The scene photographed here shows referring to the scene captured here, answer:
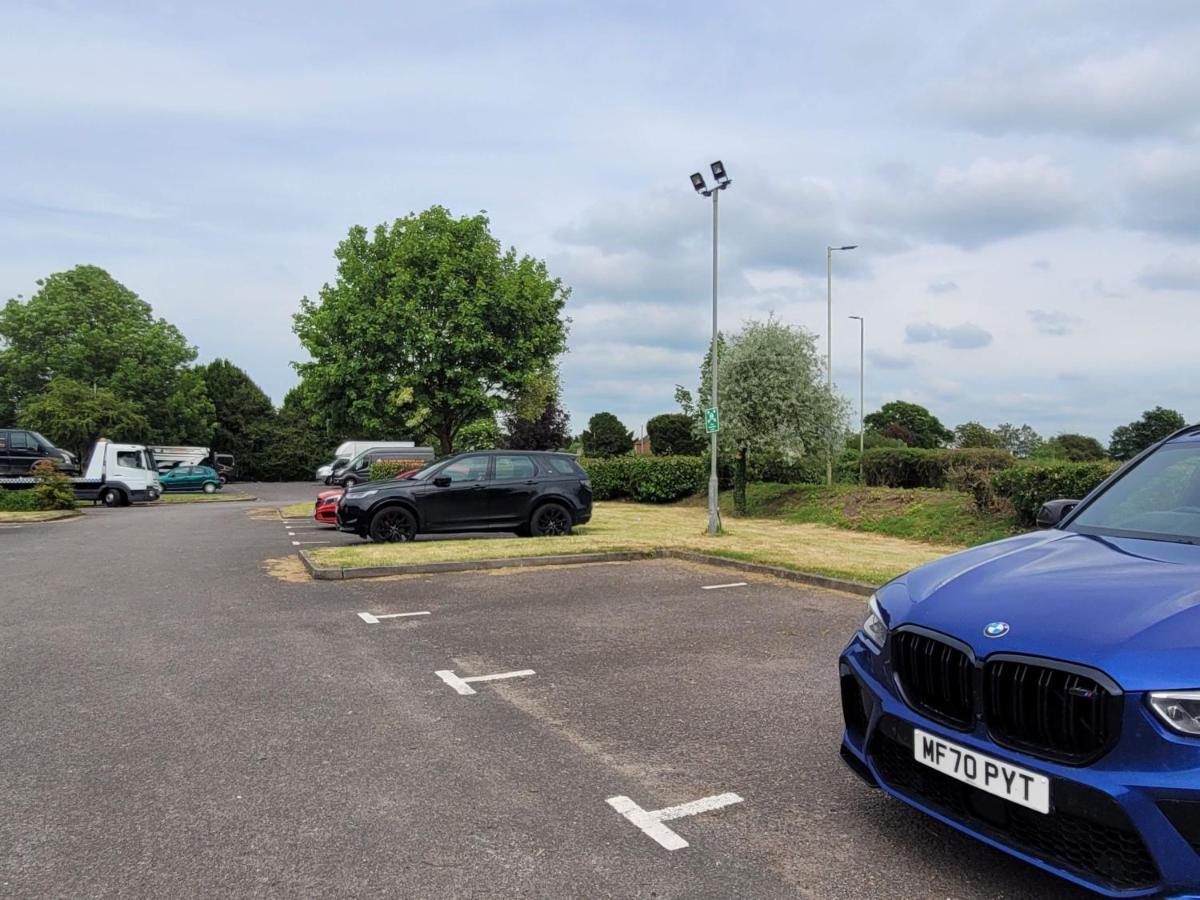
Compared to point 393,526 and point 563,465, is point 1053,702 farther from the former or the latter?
point 563,465

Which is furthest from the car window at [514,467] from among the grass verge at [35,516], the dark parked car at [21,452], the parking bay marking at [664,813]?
the dark parked car at [21,452]

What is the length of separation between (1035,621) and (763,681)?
124 inches

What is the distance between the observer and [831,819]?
360cm

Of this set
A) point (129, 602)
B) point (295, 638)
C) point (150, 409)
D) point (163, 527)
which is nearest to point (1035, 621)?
point (295, 638)

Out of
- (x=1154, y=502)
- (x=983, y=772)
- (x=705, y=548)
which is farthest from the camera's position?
(x=705, y=548)

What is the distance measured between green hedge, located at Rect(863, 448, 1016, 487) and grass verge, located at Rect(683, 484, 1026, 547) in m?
3.63

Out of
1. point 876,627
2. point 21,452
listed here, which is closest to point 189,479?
point 21,452

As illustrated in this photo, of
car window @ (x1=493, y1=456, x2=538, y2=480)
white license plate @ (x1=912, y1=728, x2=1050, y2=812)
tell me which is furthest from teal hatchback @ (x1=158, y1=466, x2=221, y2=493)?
white license plate @ (x1=912, y1=728, x2=1050, y2=812)

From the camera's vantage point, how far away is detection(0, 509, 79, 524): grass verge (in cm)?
2227

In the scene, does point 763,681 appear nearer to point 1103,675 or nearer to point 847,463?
point 1103,675

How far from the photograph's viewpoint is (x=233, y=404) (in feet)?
221

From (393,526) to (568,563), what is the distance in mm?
3830

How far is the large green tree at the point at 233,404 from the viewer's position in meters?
66.1

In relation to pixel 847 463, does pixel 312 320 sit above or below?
above
